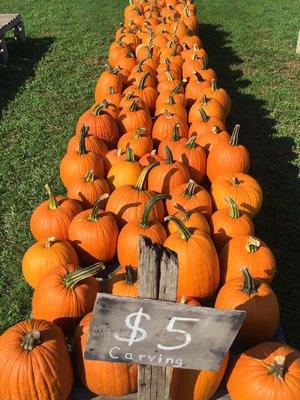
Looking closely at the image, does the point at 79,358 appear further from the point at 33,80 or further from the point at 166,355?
the point at 33,80

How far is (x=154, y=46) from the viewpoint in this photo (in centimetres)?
693

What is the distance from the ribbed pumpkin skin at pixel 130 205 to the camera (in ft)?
10.8

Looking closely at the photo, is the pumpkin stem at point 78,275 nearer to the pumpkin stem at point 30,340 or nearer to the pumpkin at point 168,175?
the pumpkin stem at point 30,340

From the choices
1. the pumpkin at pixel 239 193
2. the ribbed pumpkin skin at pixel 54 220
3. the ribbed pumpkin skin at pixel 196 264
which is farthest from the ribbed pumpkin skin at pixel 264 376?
the ribbed pumpkin skin at pixel 54 220

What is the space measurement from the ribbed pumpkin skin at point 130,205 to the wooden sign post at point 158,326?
1.52 metres

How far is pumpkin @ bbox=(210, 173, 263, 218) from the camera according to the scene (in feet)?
11.3

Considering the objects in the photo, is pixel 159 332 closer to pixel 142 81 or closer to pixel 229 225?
pixel 229 225

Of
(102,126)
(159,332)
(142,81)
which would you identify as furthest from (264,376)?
(142,81)

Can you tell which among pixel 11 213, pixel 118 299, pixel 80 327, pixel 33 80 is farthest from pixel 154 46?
pixel 118 299

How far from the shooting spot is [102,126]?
4.42 meters

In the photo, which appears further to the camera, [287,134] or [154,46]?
[154,46]

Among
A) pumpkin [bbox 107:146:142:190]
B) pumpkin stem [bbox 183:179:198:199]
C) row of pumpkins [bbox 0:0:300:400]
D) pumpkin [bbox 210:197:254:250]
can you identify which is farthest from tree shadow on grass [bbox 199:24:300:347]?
pumpkin [bbox 107:146:142:190]

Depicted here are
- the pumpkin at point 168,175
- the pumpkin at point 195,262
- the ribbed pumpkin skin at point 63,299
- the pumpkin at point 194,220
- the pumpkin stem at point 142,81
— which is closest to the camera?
the ribbed pumpkin skin at point 63,299

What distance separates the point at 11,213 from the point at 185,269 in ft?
8.44
